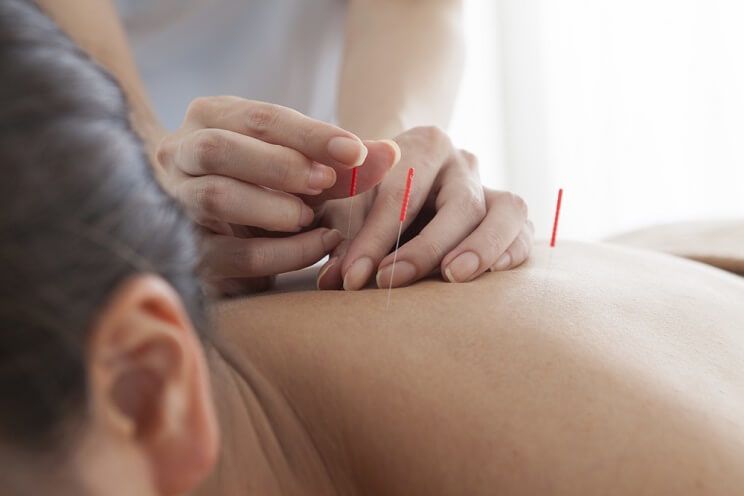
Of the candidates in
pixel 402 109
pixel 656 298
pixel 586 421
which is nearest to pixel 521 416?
pixel 586 421

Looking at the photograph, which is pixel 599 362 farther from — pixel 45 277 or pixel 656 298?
pixel 45 277

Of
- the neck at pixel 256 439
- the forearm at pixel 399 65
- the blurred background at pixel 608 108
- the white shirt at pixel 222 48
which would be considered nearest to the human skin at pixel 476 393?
the neck at pixel 256 439

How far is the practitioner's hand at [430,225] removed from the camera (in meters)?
1.04

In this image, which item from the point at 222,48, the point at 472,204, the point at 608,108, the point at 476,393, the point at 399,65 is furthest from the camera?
the point at 608,108

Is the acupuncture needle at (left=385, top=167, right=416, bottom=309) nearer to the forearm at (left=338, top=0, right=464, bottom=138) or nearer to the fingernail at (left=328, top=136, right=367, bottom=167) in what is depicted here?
the fingernail at (left=328, top=136, right=367, bottom=167)

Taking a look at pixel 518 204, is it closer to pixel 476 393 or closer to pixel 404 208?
pixel 404 208

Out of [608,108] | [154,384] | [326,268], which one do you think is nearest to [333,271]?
[326,268]

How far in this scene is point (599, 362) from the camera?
0.91 metres

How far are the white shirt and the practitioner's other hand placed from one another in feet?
2.56

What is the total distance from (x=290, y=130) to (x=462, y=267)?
0.26 m

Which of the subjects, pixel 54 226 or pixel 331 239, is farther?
pixel 331 239

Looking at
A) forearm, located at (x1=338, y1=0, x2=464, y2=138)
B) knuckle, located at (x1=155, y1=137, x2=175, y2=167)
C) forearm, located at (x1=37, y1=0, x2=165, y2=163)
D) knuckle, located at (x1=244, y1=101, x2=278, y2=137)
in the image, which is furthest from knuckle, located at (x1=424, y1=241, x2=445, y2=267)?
forearm, located at (x1=37, y1=0, x2=165, y2=163)

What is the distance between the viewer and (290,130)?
100 centimetres

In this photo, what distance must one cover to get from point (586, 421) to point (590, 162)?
7.60 ft
